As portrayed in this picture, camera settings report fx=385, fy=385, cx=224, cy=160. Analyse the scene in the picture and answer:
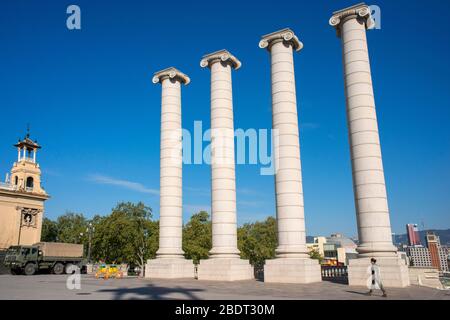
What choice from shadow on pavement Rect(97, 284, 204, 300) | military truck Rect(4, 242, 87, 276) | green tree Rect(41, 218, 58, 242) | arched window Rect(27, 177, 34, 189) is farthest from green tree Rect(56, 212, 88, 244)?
shadow on pavement Rect(97, 284, 204, 300)

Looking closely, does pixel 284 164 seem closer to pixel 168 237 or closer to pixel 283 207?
pixel 283 207

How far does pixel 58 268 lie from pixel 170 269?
73.6 ft

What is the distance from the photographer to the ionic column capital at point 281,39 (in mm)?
36419

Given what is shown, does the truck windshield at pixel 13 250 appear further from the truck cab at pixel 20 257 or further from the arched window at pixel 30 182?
the arched window at pixel 30 182

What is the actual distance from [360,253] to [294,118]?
13.0 m

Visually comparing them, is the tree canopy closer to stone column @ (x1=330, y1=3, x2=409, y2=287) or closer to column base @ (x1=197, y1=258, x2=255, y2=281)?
column base @ (x1=197, y1=258, x2=255, y2=281)

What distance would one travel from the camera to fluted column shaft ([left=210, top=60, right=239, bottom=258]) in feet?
121

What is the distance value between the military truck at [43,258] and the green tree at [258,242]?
5055 centimetres

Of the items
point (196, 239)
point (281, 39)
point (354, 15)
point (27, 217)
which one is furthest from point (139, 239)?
point (354, 15)

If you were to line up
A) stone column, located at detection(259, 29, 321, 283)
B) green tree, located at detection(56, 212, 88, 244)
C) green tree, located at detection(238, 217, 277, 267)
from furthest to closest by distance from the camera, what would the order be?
green tree, located at detection(56, 212, 88, 244) → green tree, located at detection(238, 217, 277, 267) → stone column, located at detection(259, 29, 321, 283)

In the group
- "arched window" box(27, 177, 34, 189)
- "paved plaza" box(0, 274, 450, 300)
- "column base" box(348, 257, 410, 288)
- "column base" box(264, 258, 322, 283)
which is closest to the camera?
"paved plaza" box(0, 274, 450, 300)

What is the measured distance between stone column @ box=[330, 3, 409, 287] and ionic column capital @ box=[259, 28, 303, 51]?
160 inches
